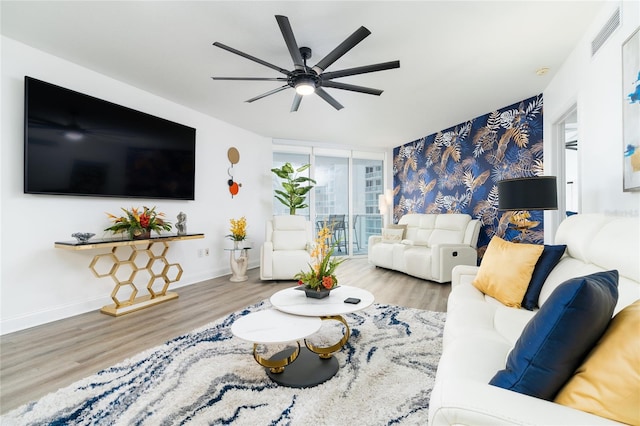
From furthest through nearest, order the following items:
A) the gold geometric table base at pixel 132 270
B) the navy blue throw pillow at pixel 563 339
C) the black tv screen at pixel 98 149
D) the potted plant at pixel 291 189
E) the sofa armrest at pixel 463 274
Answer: the potted plant at pixel 291 189
the gold geometric table base at pixel 132 270
the black tv screen at pixel 98 149
the sofa armrest at pixel 463 274
the navy blue throw pillow at pixel 563 339

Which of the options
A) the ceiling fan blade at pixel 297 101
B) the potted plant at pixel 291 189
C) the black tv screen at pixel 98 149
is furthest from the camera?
the potted plant at pixel 291 189

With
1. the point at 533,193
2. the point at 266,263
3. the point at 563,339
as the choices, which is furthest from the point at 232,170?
the point at 563,339

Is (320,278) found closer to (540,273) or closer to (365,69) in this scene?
(540,273)

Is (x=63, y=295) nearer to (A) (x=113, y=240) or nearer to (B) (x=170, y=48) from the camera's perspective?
(A) (x=113, y=240)

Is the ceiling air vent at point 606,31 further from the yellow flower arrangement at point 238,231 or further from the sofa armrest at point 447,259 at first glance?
the yellow flower arrangement at point 238,231

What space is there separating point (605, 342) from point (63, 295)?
3844mm

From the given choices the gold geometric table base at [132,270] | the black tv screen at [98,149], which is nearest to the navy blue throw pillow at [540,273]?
the gold geometric table base at [132,270]

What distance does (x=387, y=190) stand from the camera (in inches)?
249

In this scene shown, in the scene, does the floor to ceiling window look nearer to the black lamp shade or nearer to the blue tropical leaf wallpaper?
the blue tropical leaf wallpaper

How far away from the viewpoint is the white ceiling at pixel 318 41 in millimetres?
2082

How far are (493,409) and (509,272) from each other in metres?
1.52

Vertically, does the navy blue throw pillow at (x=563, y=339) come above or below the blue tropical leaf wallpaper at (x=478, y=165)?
below

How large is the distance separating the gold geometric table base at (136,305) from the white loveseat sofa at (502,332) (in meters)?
2.97

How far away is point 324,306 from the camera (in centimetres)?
194
